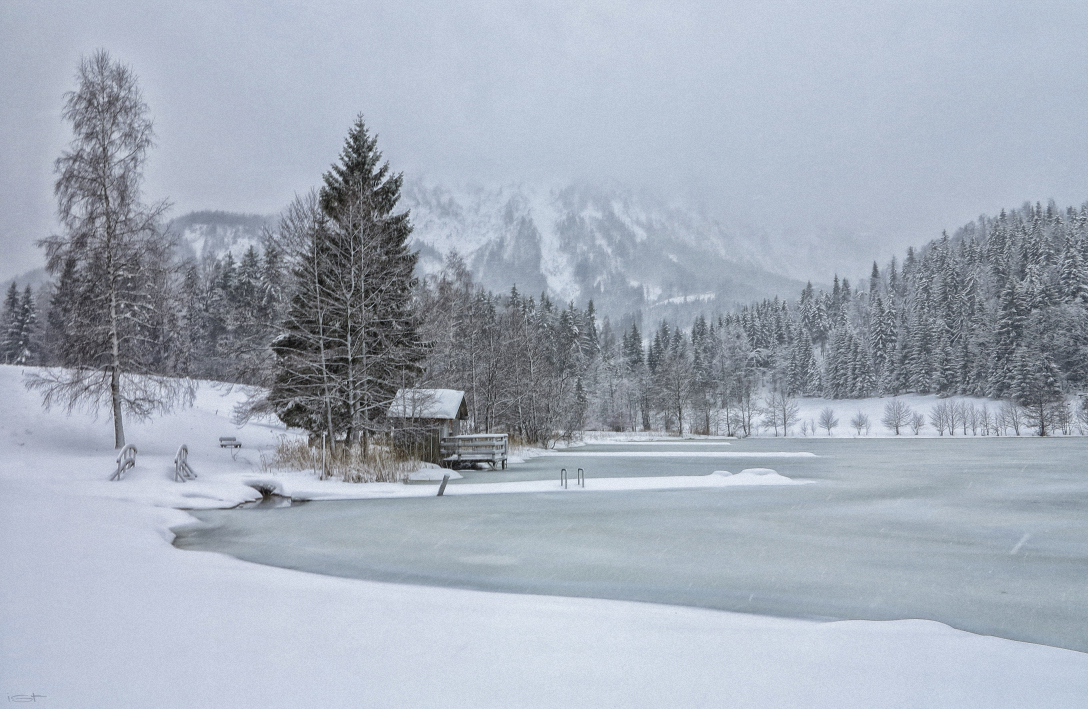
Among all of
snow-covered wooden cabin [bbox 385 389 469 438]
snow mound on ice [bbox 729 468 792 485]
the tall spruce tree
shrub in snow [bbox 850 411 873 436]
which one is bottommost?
shrub in snow [bbox 850 411 873 436]

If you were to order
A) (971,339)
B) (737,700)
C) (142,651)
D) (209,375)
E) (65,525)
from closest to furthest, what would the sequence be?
(737,700), (142,651), (65,525), (209,375), (971,339)

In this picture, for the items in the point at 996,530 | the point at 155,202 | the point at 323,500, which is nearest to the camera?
the point at 996,530

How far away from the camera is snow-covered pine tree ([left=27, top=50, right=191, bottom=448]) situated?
2038 centimetres

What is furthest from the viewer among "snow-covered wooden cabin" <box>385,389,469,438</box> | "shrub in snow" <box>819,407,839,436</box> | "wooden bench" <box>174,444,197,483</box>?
"shrub in snow" <box>819,407,839,436</box>

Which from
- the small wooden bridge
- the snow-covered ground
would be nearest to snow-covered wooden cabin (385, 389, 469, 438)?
the small wooden bridge

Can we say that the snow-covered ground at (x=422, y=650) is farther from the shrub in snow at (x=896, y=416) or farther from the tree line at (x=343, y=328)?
the shrub in snow at (x=896, y=416)

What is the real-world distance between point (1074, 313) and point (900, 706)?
350 feet

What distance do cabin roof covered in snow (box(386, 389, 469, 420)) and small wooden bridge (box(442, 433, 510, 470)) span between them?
129cm

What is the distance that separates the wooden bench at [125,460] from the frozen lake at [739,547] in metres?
4.62

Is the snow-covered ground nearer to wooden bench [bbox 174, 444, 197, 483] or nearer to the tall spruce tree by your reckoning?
wooden bench [bbox 174, 444, 197, 483]

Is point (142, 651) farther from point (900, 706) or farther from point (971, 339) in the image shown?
point (971, 339)

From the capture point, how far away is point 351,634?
5.02 meters

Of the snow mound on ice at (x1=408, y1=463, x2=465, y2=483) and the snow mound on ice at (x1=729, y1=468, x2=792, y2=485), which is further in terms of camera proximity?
the snow mound on ice at (x1=408, y1=463, x2=465, y2=483)

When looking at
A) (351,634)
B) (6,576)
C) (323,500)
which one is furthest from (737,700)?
(323,500)
